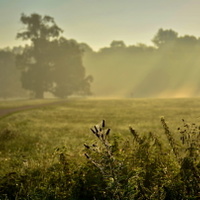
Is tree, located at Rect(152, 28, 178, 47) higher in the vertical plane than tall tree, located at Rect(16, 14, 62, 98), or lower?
higher

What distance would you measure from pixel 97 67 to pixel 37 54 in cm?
7210

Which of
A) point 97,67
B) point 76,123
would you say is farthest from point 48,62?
point 97,67

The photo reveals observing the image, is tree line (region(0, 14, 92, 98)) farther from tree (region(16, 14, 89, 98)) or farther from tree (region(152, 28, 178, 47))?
tree (region(152, 28, 178, 47))

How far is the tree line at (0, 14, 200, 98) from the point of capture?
2386 inches

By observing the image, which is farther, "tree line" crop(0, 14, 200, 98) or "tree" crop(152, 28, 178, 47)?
"tree" crop(152, 28, 178, 47)

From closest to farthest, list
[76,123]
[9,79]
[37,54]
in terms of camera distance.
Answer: [76,123] < [37,54] < [9,79]

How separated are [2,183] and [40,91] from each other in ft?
189

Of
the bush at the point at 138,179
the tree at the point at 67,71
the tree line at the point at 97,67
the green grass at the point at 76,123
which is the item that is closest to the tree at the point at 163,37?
the tree line at the point at 97,67

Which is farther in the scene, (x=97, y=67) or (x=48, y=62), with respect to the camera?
(x=97, y=67)

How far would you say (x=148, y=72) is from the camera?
392 ft

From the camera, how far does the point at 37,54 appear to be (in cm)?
6138

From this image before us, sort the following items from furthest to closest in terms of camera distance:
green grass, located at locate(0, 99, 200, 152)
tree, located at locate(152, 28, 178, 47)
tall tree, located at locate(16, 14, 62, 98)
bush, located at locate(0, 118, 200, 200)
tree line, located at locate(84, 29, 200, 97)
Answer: tree, located at locate(152, 28, 178, 47)
tree line, located at locate(84, 29, 200, 97)
tall tree, located at locate(16, 14, 62, 98)
green grass, located at locate(0, 99, 200, 152)
bush, located at locate(0, 118, 200, 200)

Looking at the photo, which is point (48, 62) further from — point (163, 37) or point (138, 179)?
point (163, 37)

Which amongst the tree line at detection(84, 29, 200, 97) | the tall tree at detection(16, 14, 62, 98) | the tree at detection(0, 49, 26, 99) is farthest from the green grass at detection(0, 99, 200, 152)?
the tree line at detection(84, 29, 200, 97)
